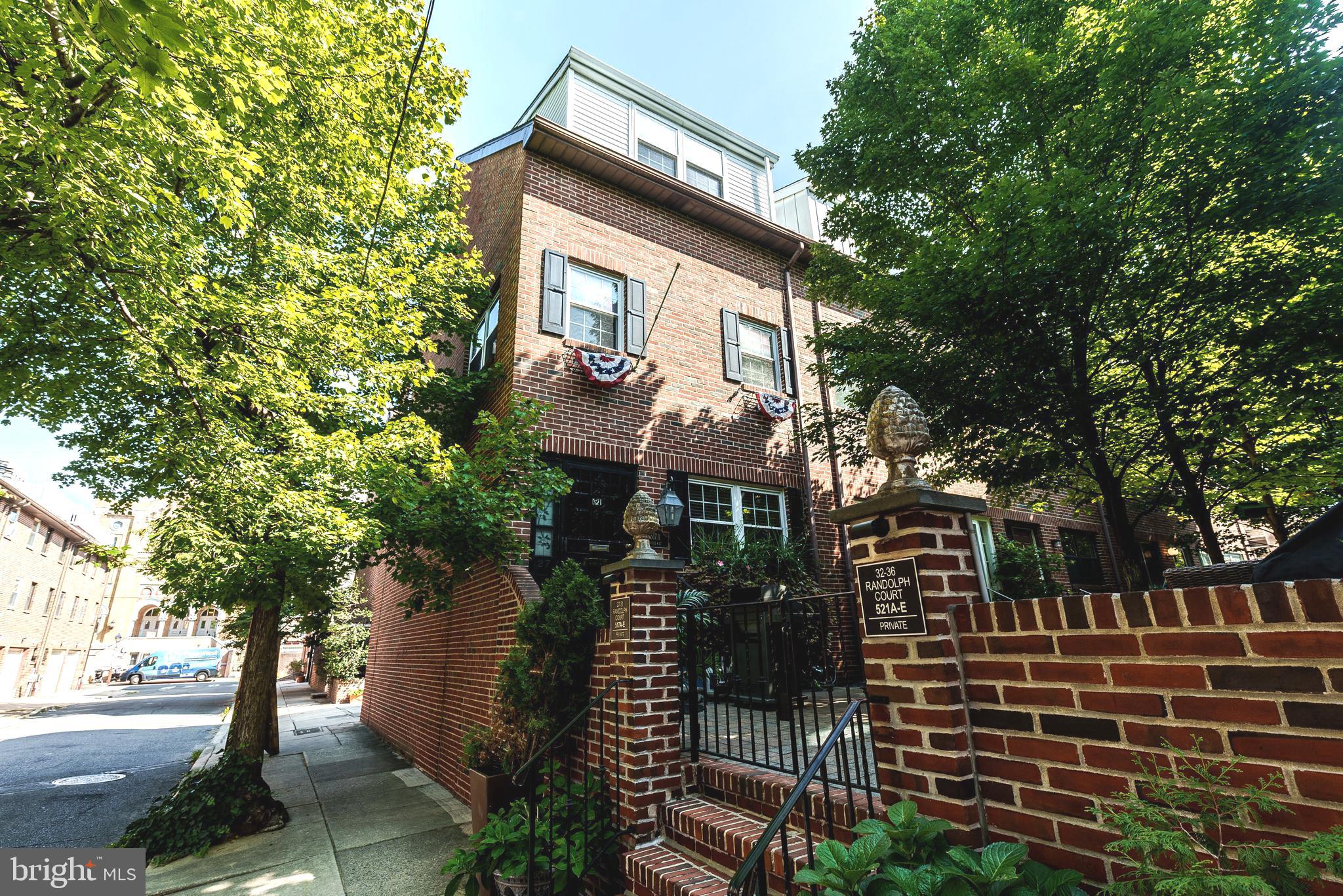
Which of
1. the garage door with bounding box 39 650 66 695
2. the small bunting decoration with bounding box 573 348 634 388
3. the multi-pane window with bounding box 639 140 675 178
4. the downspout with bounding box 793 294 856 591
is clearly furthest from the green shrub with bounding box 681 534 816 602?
the garage door with bounding box 39 650 66 695

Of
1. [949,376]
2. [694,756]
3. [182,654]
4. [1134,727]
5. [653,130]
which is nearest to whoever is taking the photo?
[1134,727]

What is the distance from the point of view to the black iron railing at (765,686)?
3811 mm

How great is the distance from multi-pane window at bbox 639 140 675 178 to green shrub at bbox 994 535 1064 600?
32.4ft

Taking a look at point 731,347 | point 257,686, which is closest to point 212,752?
point 257,686

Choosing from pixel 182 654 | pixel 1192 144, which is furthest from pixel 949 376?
pixel 182 654

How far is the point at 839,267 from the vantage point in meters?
9.23

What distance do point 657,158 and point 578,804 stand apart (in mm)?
10883

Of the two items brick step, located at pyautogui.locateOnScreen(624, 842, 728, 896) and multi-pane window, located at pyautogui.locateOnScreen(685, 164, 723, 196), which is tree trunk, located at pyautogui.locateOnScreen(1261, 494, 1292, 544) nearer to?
multi-pane window, located at pyautogui.locateOnScreen(685, 164, 723, 196)

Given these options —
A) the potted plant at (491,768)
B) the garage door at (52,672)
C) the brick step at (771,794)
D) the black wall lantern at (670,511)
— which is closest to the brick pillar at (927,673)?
the brick step at (771,794)

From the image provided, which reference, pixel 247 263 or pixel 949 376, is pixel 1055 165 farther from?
pixel 247 263

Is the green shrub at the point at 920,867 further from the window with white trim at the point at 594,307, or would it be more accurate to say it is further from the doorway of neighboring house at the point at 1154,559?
the doorway of neighboring house at the point at 1154,559

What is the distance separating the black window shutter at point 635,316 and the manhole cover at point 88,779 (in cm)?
1113

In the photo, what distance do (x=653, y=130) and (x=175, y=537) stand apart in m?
10.1

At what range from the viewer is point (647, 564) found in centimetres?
444
